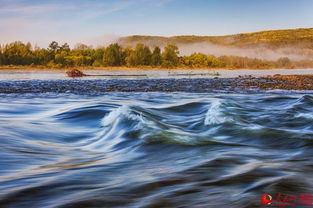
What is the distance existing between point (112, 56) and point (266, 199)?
130536mm

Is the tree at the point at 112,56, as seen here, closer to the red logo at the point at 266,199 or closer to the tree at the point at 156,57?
the tree at the point at 156,57

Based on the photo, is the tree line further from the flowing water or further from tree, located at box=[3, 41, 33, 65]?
the flowing water

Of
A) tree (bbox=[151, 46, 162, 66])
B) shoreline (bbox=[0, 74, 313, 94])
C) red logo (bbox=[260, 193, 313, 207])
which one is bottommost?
shoreline (bbox=[0, 74, 313, 94])

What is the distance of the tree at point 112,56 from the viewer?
130 m

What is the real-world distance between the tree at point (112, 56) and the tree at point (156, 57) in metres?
11.2

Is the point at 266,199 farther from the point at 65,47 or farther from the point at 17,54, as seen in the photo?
the point at 65,47


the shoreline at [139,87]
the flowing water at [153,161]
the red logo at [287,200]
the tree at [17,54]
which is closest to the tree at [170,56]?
the tree at [17,54]

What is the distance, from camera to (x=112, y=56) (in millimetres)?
132125

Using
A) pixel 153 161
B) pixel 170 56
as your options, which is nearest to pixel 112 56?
pixel 170 56

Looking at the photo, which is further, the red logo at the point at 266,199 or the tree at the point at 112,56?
the tree at the point at 112,56

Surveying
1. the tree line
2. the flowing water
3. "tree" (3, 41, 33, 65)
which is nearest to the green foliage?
the tree line

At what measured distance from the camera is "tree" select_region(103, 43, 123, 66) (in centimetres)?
13012

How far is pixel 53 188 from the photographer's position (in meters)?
4.43

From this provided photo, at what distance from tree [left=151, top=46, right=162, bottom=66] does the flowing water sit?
12682 cm
